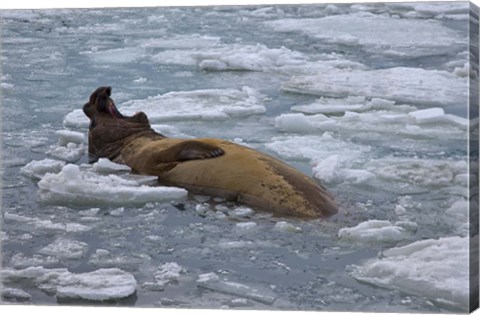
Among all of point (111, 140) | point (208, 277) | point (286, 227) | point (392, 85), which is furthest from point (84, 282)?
point (392, 85)

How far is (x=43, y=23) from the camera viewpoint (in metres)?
9.66

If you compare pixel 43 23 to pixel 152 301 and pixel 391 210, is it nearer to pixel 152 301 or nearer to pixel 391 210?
pixel 152 301

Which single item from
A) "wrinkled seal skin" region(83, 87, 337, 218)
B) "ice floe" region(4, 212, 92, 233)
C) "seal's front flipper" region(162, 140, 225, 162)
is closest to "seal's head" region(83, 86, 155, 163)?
"wrinkled seal skin" region(83, 87, 337, 218)

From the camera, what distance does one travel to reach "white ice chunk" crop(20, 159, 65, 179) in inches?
375

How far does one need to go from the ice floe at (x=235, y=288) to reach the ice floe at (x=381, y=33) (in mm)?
1705

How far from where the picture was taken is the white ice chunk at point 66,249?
927 centimetres

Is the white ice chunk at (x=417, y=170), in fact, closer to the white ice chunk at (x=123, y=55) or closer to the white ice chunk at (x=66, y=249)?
the white ice chunk at (x=123, y=55)

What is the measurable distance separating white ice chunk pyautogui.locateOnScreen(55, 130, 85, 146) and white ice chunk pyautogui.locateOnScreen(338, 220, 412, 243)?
2.11 m

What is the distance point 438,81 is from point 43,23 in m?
2.83

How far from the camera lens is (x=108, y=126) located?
980 centimetres

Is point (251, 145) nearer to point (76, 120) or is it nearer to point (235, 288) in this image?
point (235, 288)

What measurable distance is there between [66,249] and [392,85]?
2.44 m

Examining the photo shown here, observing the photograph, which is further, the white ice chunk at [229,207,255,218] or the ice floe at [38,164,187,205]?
the ice floe at [38,164,187,205]

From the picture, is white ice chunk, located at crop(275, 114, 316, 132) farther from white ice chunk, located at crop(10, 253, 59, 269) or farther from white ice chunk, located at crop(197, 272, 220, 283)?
white ice chunk, located at crop(10, 253, 59, 269)
